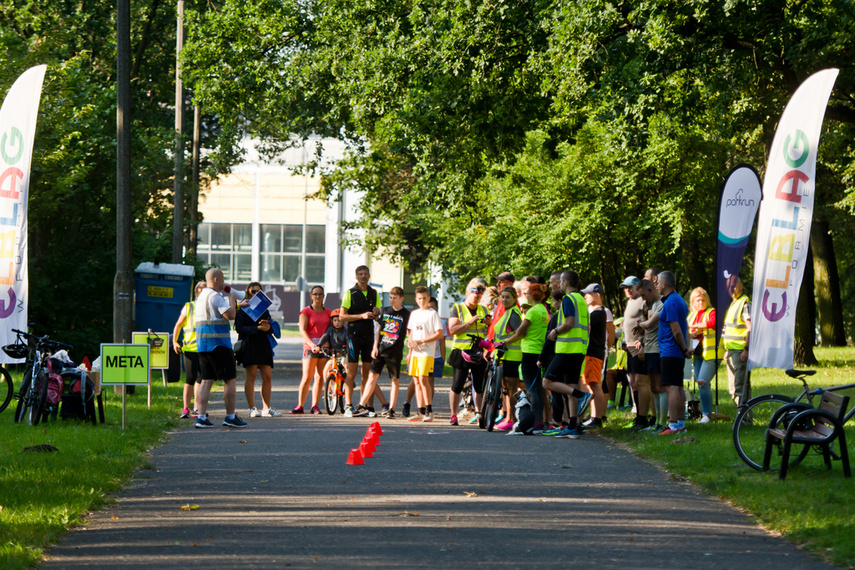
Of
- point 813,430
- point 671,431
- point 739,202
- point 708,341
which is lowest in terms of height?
point 671,431

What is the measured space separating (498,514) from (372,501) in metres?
1.03

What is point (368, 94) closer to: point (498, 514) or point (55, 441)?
point (55, 441)

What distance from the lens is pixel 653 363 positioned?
44.3 feet

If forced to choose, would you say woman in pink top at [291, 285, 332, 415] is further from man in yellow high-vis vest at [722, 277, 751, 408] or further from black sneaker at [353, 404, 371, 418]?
man in yellow high-vis vest at [722, 277, 751, 408]

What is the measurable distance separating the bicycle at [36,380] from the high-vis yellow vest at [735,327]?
8.50m

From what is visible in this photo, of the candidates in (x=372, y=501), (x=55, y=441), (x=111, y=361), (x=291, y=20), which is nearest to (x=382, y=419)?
(x=111, y=361)

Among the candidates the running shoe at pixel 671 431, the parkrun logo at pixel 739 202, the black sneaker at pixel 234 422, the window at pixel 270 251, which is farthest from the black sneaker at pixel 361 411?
the window at pixel 270 251

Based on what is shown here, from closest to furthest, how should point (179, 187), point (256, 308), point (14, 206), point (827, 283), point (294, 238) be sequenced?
point (14, 206)
point (256, 308)
point (179, 187)
point (827, 283)
point (294, 238)

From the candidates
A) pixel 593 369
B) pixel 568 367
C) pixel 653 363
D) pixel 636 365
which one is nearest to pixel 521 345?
pixel 568 367

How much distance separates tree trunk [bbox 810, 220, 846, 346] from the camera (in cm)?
3294

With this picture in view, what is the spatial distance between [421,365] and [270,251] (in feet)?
212

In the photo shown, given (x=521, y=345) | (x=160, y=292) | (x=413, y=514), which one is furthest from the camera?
(x=160, y=292)

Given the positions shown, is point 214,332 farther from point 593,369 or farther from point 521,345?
point 593,369

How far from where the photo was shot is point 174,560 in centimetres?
641
